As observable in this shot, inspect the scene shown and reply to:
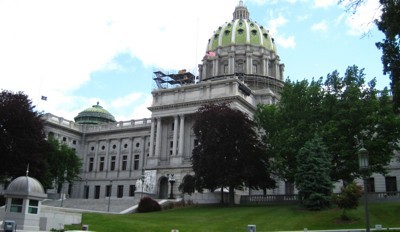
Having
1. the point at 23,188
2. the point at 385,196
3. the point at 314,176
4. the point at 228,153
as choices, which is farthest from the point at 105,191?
the point at 23,188

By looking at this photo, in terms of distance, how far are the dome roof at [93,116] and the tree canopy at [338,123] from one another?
58165 mm

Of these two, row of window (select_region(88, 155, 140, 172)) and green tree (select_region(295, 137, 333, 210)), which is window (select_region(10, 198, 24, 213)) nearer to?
green tree (select_region(295, 137, 333, 210))

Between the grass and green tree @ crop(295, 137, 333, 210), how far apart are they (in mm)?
1153

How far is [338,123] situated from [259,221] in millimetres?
14873

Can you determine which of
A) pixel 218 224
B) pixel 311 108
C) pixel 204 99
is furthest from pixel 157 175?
pixel 218 224

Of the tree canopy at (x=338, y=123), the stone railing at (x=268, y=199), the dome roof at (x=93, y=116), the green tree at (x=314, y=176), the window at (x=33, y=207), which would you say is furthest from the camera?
the dome roof at (x=93, y=116)

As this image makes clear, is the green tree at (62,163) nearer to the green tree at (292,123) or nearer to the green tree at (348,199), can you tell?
the green tree at (292,123)

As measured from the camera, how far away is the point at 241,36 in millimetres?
95750

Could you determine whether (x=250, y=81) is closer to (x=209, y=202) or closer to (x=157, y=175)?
(x=157, y=175)

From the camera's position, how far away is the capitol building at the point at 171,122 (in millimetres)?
68938

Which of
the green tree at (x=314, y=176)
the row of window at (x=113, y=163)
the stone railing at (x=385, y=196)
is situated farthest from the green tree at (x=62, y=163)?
the stone railing at (x=385, y=196)

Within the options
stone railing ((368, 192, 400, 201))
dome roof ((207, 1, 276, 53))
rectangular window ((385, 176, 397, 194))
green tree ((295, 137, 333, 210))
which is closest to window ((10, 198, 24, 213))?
green tree ((295, 137, 333, 210))

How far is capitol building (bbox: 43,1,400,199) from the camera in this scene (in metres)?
68.9

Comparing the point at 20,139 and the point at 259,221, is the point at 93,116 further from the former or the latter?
the point at 259,221
